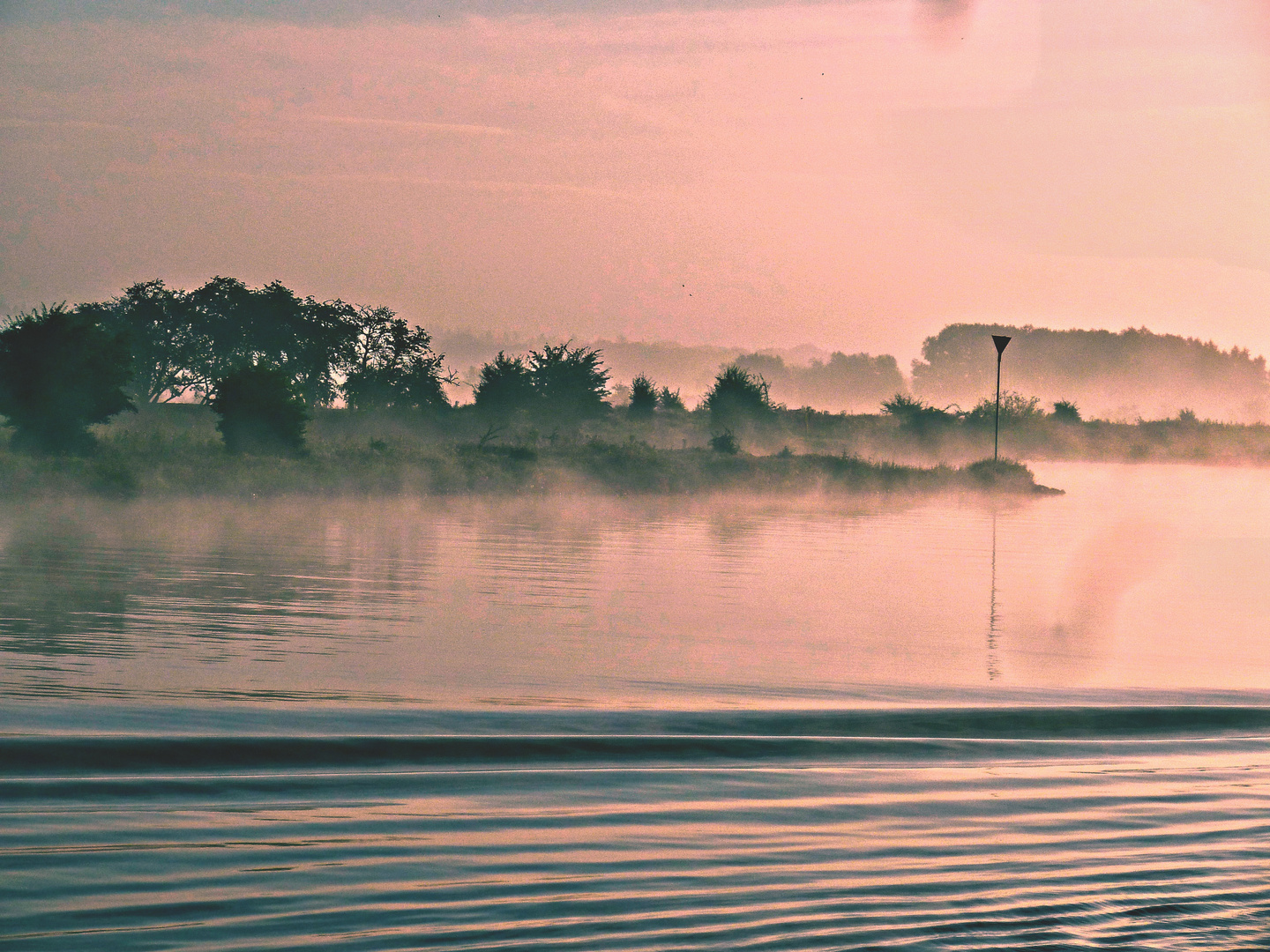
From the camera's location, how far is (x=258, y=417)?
35938 mm

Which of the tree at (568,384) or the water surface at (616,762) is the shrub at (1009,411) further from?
the water surface at (616,762)

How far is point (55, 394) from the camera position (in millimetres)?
32938

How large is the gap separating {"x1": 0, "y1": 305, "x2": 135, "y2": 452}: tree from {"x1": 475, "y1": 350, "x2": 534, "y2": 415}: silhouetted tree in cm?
2771

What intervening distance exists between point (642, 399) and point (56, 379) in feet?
114

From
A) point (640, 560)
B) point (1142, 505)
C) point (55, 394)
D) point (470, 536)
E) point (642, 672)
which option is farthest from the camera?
point (1142, 505)

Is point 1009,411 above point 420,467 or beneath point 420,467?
above

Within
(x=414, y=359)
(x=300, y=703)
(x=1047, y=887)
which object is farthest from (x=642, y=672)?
(x=414, y=359)

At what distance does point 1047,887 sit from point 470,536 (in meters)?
17.5

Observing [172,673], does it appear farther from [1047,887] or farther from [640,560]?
[640,560]

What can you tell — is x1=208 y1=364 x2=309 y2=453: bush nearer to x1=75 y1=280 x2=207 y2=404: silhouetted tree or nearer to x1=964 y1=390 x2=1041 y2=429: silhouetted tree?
x1=75 y1=280 x2=207 y2=404: silhouetted tree

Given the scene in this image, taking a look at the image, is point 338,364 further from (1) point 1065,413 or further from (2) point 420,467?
(1) point 1065,413

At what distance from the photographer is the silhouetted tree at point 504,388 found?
60.5 meters

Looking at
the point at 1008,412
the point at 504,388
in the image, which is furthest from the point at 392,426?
the point at 1008,412

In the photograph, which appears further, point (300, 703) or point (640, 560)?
point (640, 560)
